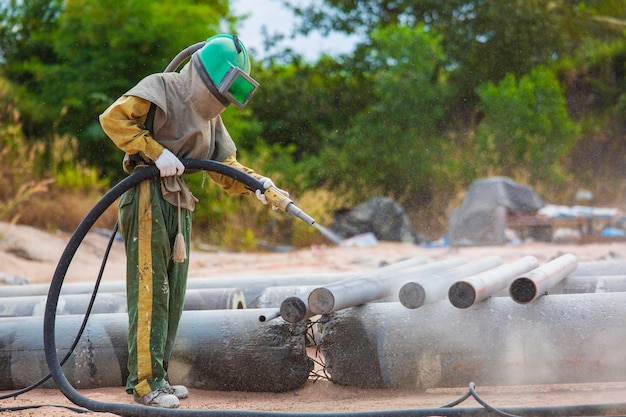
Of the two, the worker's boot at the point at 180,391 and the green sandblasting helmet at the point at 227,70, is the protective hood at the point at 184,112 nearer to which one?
the green sandblasting helmet at the point at 227,70

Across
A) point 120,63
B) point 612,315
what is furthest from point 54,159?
point 612,315

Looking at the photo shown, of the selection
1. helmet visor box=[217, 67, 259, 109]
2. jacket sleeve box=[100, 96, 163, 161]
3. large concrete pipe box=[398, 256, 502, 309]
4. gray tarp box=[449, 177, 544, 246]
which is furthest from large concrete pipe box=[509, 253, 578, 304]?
gray tarp box=[449, 177, 544, 246]

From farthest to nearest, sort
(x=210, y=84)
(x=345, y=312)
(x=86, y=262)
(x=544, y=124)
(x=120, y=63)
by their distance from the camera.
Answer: (x=544, y=124)
(x=120, y=63)
(x=86, y=262)
(x=345, y=312)
(x=210, y=84)

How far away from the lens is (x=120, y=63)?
1308 cm

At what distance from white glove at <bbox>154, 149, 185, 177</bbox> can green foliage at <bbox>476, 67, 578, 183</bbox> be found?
1332cm

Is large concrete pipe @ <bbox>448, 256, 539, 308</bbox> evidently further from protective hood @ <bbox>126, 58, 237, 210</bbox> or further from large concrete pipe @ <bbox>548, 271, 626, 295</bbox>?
protective hood @ <bbox>126, 58, 237, 210</bbox>

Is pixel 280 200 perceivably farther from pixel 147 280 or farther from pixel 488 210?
pixel 488 210

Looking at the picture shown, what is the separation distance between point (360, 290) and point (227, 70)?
1243 millimetres

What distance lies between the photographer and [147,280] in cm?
356

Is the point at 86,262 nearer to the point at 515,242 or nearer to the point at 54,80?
the point at 54,80

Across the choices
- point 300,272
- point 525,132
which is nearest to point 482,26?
point 525,132

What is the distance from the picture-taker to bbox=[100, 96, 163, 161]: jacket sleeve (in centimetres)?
347

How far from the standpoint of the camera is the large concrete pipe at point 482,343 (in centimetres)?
356

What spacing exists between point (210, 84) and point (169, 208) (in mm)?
612
